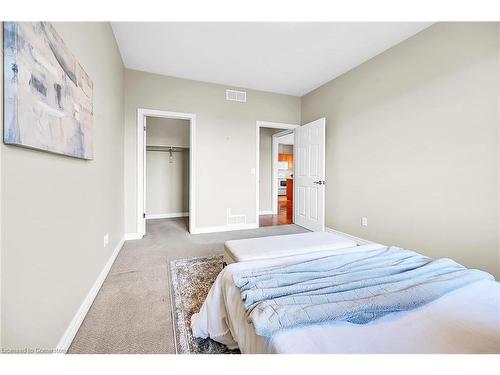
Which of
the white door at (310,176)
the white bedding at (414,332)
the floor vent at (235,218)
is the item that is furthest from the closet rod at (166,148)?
the white bedding at (414,332)

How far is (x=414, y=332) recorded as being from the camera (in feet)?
2.37

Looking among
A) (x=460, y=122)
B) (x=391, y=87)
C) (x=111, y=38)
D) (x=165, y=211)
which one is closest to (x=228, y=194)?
(x=165, y=211)

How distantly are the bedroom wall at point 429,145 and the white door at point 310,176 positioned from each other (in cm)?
35

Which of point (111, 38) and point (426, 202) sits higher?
point (111, 38)

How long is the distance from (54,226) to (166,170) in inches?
162

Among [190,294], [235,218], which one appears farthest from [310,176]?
[190,294]

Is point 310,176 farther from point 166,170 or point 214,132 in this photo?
point 166,170

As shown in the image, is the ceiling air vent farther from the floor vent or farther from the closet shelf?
the floor vent

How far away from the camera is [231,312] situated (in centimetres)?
106

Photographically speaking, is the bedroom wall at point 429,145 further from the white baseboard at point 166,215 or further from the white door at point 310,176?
the white baseboard at point 166,215

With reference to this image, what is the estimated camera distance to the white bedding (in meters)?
0.66

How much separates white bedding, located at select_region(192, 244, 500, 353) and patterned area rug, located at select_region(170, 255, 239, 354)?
1.28 feet
